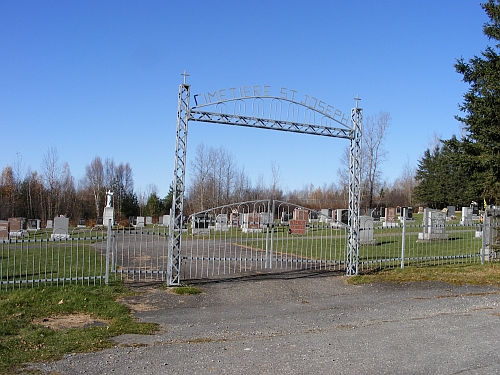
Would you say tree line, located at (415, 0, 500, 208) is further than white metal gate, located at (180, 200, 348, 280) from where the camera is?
Yes

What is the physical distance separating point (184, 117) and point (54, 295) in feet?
15.8

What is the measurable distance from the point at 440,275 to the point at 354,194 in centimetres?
316

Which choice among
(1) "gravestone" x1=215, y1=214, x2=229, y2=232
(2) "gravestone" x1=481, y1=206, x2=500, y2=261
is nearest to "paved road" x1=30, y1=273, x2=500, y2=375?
(1) "gravestone" x1=215, y1=214, x2=229, y2=232

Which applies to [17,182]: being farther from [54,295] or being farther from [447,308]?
[447,308]

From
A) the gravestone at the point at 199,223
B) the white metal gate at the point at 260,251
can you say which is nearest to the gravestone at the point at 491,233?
the white metal gate at the point at 260,251

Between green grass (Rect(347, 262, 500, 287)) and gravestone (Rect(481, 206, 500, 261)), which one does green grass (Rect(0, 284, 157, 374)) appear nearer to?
green grass (Rect(347, 262, 500, 287))

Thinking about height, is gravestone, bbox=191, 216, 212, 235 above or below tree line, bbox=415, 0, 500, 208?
below

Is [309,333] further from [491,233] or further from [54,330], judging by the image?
[491,233]

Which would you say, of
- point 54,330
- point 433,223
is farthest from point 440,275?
point 54,330

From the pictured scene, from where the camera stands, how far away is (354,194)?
41.9ft

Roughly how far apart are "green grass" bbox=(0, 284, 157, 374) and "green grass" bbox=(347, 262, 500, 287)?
20.0 feet

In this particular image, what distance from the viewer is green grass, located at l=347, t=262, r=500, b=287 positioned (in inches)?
473

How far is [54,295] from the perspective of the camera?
9.52m

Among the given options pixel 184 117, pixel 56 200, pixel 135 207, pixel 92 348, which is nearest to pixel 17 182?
pixel 56 200
